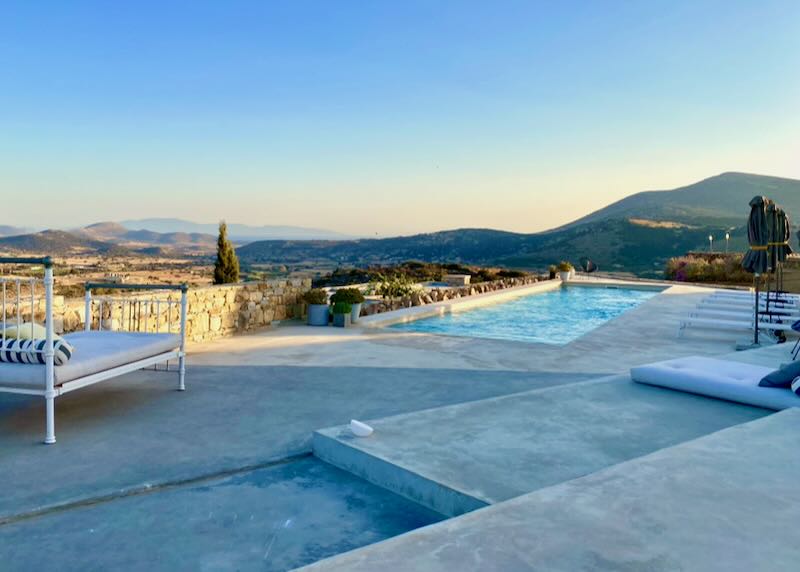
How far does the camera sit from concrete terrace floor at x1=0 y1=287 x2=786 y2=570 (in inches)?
96.9

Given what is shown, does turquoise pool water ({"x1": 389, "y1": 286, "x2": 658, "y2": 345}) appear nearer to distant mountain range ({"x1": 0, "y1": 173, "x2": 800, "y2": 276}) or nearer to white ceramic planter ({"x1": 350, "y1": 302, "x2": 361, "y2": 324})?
white ceramic planter ({"x1": 350, "y1": 302, "x2": 361, "y2": 324})

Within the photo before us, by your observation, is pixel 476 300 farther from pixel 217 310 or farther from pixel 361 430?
pixel 361 430

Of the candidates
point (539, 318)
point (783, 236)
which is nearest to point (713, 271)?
point (539, 318)

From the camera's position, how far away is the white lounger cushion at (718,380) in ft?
13.6

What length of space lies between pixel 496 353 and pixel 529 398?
2.85 m

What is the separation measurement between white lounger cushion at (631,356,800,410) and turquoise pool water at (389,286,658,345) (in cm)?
338

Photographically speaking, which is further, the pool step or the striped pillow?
the striped pillow

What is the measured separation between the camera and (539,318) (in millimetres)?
13172

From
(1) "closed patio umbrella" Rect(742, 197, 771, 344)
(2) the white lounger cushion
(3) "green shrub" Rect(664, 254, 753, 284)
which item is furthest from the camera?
(3) "green shrub" Rect(664, 254, 753, 284)

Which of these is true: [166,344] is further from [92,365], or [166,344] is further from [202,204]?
[202,204]

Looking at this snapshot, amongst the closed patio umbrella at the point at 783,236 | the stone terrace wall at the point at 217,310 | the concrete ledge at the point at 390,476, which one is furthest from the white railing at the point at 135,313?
the closed patio umbrella at the point at 783,236

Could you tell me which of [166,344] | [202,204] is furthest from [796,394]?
[202,204]

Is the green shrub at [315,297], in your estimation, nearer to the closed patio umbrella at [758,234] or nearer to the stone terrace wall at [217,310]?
the stone terrace wall at [217,310]

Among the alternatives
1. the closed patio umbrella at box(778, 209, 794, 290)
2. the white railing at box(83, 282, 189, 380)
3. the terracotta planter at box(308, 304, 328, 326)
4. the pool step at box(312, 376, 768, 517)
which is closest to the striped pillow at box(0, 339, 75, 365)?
the pool step at box(312, 376, 768, 517)
